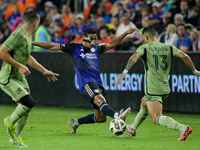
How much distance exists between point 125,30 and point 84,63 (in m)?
6.62

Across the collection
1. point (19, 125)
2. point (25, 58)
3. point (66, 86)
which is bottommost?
point (66, 86)

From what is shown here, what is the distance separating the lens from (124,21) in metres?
13.8

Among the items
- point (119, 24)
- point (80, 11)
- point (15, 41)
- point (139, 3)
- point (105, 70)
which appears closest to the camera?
point (15, 41)

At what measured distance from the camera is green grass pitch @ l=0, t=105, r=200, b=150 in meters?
6.18

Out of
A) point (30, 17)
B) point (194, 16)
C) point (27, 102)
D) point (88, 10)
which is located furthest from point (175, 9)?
point (27, 102)

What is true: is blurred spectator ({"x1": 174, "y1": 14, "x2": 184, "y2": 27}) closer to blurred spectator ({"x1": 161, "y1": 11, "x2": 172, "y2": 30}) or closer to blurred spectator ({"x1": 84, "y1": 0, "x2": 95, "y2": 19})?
blurred spectator ({"x1": 161, "y1": 11, "x2": 172, "y2": 30})

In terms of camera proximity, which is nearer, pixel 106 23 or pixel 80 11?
pixel 106 23

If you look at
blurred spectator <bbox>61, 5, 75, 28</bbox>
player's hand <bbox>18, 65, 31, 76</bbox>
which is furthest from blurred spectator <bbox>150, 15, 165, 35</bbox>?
player's hand <bbox>18, 65, 31, 76</bbox>

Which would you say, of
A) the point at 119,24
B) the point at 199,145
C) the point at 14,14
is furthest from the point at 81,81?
the point at 14,14

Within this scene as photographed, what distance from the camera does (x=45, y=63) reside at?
41.3 feet

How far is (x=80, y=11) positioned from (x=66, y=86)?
6558mm

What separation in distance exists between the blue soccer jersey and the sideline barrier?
400 centimetres

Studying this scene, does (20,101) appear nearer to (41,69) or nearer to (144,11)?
(41,69)

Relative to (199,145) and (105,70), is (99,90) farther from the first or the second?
(105,70)
